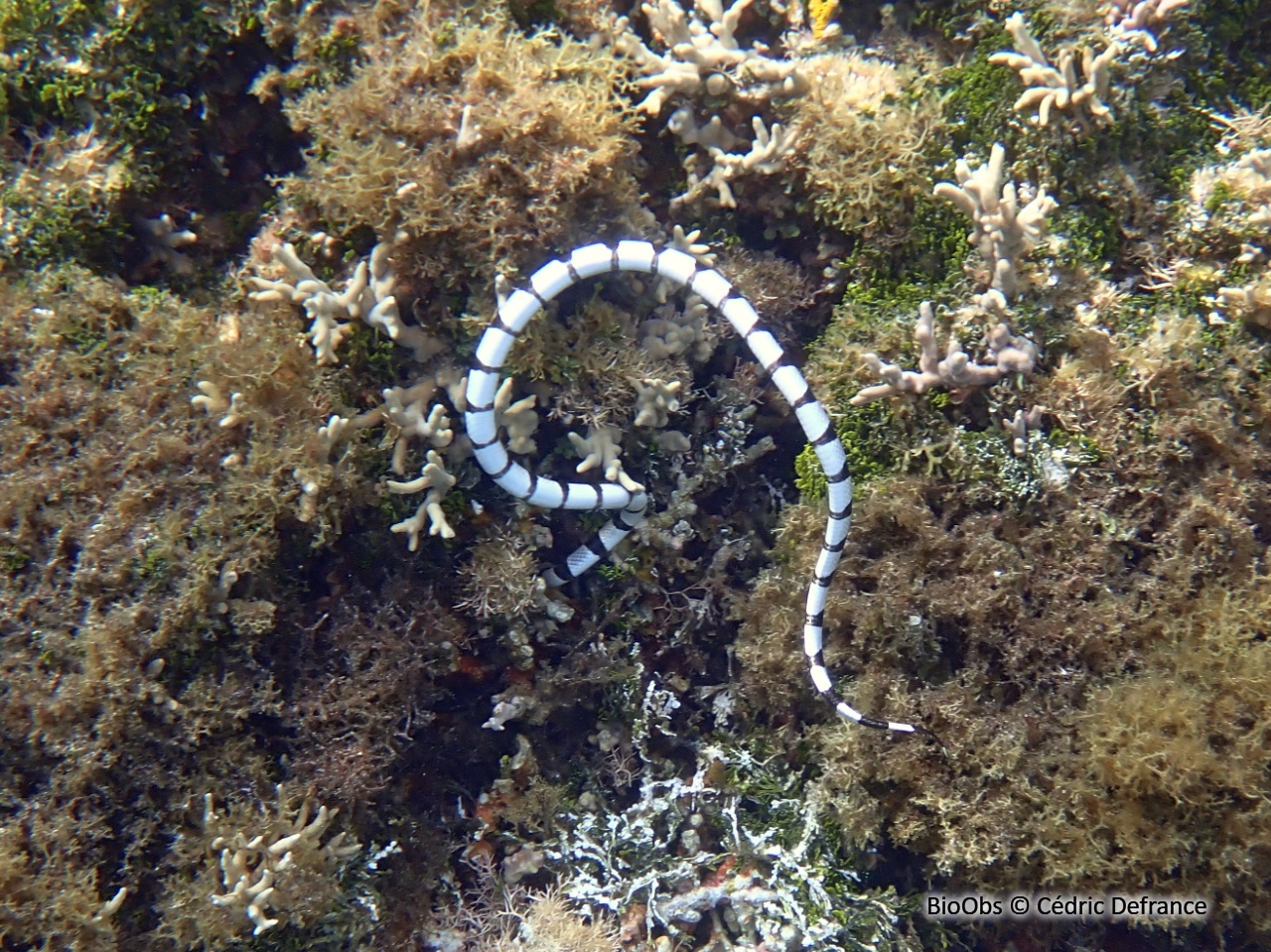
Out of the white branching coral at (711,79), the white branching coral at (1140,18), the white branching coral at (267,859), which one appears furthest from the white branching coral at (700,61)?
the white branching coral at (267,859)

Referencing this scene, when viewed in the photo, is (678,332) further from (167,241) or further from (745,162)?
(167,241)

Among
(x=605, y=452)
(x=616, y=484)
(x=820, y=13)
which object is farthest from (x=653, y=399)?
(x=820, y=13)

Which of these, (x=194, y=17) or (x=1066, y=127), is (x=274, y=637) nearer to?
(x=194, y=17)

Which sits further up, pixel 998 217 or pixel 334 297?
pixel 998 217

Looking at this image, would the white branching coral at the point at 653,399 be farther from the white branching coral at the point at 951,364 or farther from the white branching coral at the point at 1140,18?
the white branching coral at the point at 1140,18

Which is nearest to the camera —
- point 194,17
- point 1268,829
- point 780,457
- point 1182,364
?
point 1268,829

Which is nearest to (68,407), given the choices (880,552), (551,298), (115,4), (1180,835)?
(115,4)

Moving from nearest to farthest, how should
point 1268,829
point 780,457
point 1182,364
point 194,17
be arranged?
point 1268,829
point 1182,364
point 194,17
point 780,457
